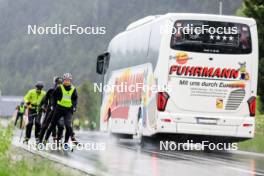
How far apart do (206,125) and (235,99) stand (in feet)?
3.17

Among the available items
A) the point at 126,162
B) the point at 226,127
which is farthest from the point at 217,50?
the point at 126,162

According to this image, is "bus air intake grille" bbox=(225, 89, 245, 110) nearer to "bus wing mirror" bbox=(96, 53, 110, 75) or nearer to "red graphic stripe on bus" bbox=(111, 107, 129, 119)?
"red graphic stripe on bus" bbox=(111, 107, 129, 119)

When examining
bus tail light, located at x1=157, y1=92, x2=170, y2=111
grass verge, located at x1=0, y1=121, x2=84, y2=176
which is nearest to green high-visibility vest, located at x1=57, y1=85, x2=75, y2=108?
bus tail light, located at x1=157, y1=92, x2=170, y2=111

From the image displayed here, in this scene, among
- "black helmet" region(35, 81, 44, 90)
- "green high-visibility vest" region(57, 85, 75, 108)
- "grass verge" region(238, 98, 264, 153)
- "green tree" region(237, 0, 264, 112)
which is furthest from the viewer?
"green tree" region(237, 0, 264, 112)


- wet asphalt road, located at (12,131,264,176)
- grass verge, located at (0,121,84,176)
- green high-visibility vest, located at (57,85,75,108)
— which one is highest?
green high-visibility vest, located at (57,85,75,108)

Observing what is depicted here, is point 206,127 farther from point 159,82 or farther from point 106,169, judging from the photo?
point 106,169

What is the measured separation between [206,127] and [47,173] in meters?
9.47

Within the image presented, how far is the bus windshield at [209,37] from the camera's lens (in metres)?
19.9

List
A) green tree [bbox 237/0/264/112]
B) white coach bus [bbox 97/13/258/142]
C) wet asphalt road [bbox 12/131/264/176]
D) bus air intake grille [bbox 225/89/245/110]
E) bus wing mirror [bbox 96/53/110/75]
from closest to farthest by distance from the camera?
wet asphalt road [bbox 12/131/264/176] < white coach bus [bbox 97/13/258/142] < bus air intake grille [bbox 225/89/245/110] < bus wing mirror [bbox 96/53/110/75] < green tree [bbox 237/0/264/112]

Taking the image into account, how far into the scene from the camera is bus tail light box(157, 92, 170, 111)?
65.6ft

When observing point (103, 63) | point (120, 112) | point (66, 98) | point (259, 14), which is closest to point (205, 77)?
point (66, 98)

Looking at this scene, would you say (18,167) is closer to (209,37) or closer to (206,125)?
(206,125)

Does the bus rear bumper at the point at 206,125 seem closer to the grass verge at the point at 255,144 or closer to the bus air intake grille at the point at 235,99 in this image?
the bus air intake grille at the point at 235,99

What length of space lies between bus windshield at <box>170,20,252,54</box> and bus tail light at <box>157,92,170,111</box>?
118 centimetres
